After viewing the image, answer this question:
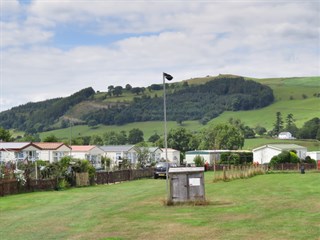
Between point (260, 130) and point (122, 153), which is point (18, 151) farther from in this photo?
point (260, 130)

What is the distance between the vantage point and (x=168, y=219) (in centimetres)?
2161

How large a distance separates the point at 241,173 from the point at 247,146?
110478 millimetres

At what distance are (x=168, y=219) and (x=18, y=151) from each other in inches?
2090

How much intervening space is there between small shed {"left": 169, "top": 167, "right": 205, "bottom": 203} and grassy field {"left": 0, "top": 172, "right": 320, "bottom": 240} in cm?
74

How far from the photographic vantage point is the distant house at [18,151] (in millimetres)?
70125

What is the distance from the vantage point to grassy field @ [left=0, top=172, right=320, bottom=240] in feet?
58.9

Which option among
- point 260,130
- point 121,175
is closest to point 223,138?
point 260,130

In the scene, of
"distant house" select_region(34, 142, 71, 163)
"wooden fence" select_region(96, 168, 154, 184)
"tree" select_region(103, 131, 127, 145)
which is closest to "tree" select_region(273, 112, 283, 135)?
"tree" select_region(103, 131, 127, 145)

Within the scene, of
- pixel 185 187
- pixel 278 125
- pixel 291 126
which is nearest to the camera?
pixel 185 187

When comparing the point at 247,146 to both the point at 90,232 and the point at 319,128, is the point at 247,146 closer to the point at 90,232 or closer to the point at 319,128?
the point at 319,128

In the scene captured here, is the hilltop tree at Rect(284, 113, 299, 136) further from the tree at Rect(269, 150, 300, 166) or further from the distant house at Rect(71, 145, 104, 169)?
the distant house at Rect(71, 145, 104, 169)

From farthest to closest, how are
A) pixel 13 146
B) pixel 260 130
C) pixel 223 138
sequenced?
1. pixel 260 130
2. pixel 223 138
3. pixel 13 146

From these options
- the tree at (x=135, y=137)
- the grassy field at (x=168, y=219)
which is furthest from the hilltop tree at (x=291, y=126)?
the grassy field at (x=168, y=219)

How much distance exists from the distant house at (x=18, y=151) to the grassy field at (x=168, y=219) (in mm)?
39934
